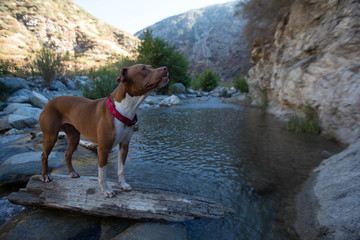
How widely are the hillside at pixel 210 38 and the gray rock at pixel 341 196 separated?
184 ft

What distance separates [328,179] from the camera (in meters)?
3.16

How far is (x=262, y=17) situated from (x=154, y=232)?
1586 centimetres

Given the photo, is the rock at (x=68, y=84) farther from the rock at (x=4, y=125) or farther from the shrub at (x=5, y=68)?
the rock at (x=4, y=125)

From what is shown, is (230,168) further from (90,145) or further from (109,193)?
(90,145)

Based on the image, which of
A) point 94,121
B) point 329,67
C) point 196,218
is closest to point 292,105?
point 329,67

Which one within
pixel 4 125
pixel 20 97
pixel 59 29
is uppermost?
pixel 59 29

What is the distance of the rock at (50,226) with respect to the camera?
2.32 meters

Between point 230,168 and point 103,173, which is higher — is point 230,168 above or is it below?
below

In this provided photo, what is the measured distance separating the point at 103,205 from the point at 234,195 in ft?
7.12

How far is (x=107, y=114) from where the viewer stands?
98.4 inches

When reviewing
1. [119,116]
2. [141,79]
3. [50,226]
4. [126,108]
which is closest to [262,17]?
[141,79]

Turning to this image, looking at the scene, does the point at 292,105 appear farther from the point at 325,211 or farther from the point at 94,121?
the point at 94,121

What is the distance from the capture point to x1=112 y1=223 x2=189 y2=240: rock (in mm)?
2188

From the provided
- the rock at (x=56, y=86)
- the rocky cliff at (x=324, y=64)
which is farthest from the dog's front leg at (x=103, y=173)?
the rock at (x=56, y=86)
